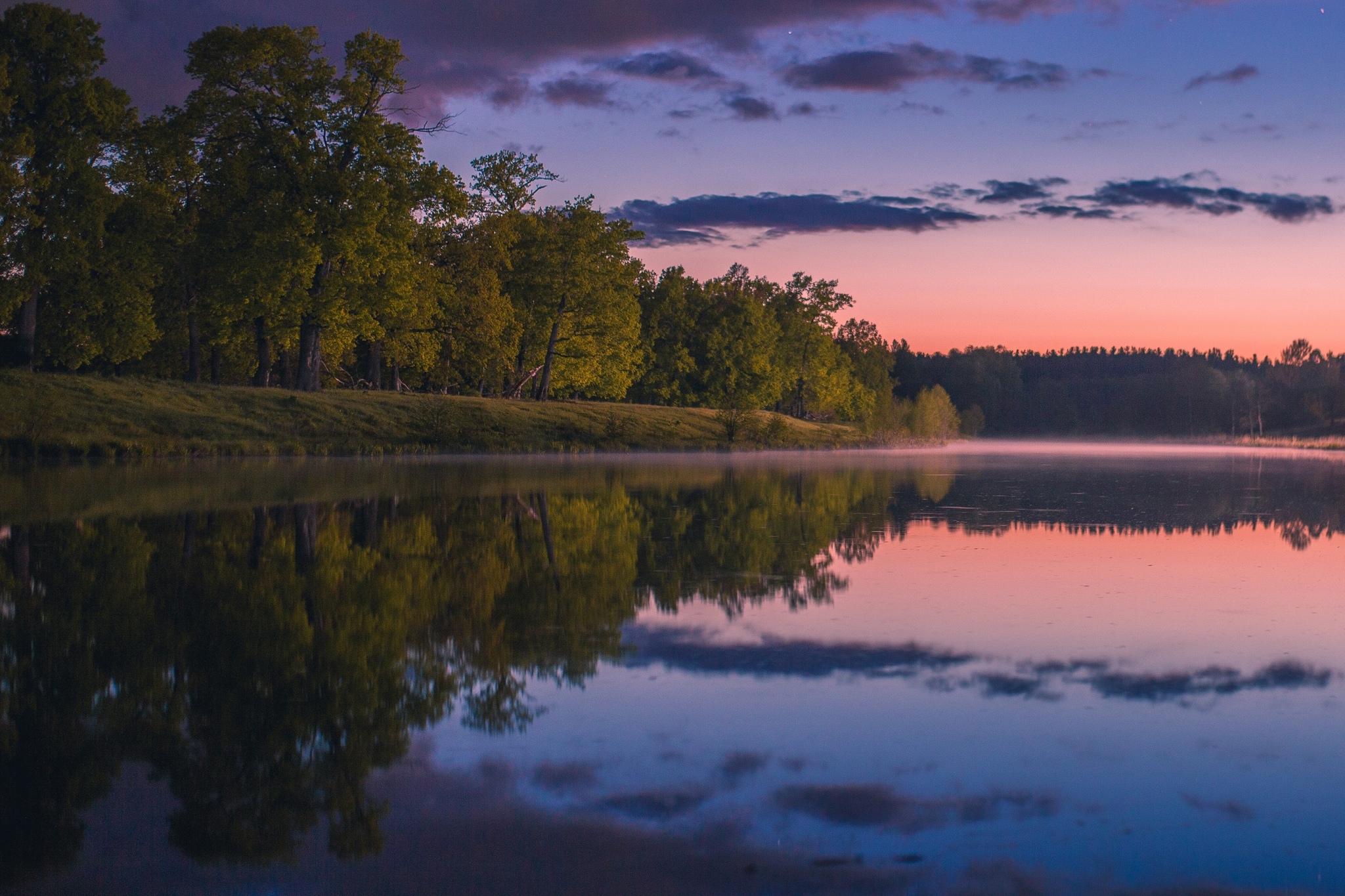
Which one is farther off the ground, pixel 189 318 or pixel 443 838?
pixel 189 318

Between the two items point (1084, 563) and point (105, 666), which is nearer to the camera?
point (105, 666)

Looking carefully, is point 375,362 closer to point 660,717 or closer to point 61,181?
point 61,181

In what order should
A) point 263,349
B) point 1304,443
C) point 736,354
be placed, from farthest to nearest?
point 736,354
point 1304,443
point 263,349

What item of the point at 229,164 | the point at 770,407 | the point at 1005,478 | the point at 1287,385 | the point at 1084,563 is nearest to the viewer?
the point at 1084,563

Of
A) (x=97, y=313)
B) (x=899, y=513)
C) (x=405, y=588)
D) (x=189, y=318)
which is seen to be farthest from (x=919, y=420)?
(x=405, y=588)

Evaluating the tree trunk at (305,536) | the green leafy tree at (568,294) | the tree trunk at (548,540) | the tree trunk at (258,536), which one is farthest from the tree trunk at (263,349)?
the tree trunk at (258,536)

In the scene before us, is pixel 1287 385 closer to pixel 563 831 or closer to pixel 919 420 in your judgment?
pixel 919 420

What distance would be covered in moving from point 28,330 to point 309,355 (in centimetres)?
957

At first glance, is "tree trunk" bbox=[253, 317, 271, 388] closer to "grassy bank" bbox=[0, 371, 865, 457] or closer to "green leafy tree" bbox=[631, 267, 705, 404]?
"grassy bank" bbox=[0, 371, 865, 457]

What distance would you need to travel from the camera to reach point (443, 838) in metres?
3.78

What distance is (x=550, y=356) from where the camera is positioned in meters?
60.1

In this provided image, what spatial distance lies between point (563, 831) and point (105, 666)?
12.0 ft

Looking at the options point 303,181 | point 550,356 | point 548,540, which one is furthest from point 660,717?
point 550,356

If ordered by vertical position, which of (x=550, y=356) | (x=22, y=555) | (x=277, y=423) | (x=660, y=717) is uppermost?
(x=550, y=356)
